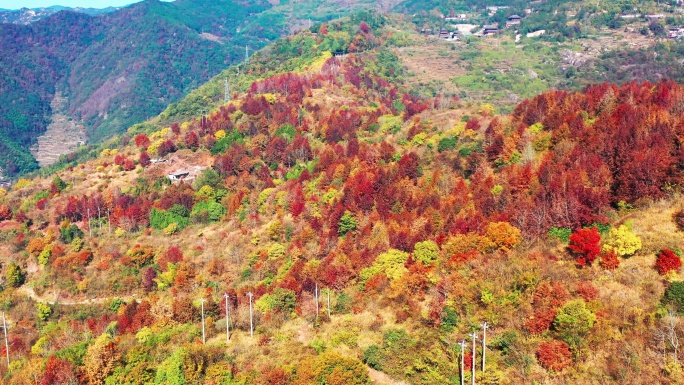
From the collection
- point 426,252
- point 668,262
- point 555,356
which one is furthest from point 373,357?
point 668,262

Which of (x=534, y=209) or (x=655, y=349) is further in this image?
(x=534, y=209)

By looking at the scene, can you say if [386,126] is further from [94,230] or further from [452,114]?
[94,230]

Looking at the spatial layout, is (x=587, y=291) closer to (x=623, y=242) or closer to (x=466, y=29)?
(x=623, y=242)

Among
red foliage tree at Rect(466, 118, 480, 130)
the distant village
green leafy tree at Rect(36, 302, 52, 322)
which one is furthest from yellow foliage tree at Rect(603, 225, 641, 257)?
the distant village

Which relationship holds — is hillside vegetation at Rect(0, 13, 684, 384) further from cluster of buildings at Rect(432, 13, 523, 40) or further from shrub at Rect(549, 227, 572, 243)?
cluster of buildings at Rect(432, 13, 523, 40)

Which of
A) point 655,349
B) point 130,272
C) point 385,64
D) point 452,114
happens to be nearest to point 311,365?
point 655,349

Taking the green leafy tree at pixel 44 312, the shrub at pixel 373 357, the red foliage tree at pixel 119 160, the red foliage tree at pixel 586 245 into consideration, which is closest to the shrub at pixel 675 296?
the red foliage tree at pixel 586 245
